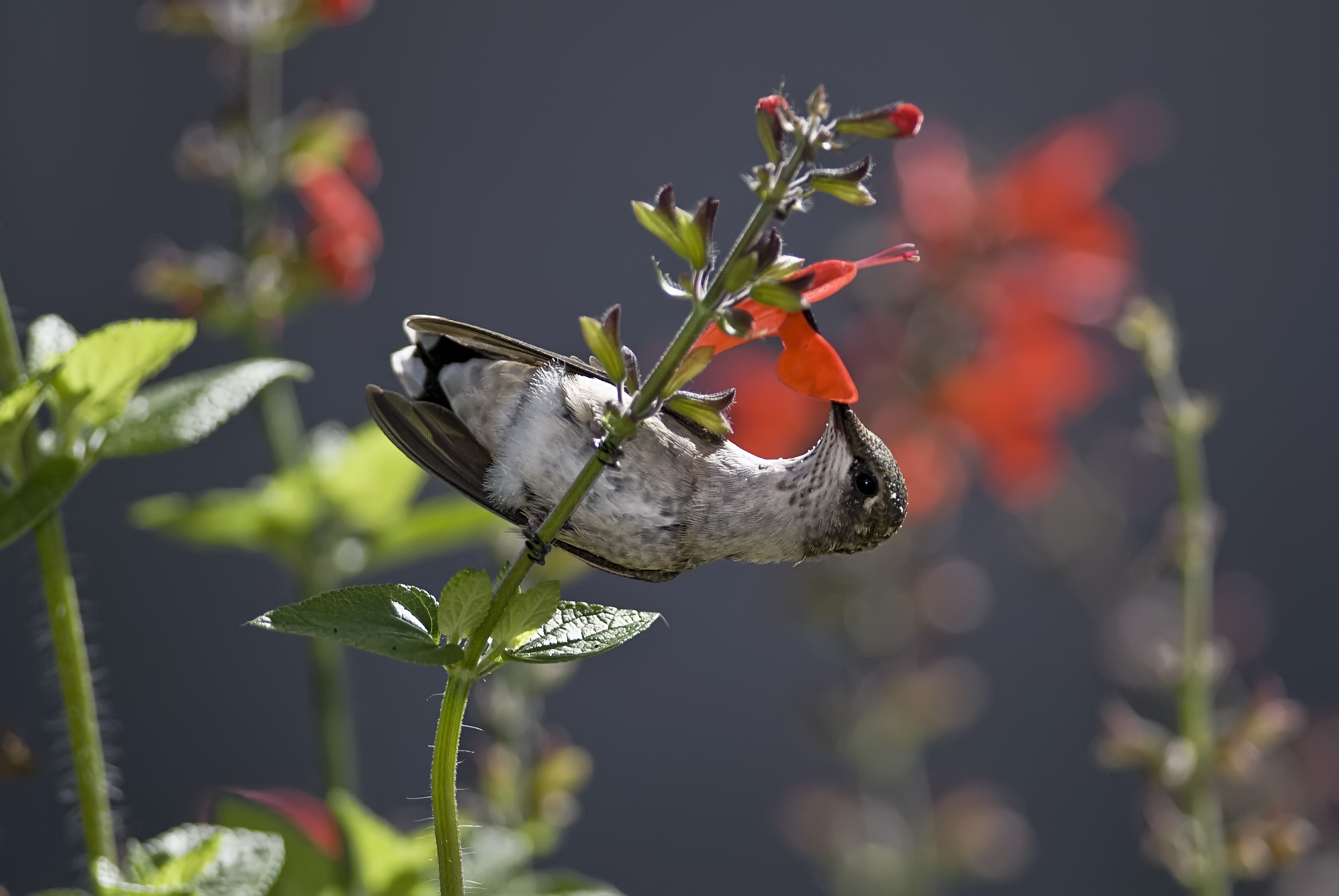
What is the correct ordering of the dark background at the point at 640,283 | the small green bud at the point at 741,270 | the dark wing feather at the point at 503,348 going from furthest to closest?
the dark background at the point at 640,283, the dark wing feather at the point at 503,348, the small green bud at the point at 741,270

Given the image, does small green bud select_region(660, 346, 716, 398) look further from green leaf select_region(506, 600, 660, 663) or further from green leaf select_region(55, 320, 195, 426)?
green leaf select_region(55, 320, 195, 426)

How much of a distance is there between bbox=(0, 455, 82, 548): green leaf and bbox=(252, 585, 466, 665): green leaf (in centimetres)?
17

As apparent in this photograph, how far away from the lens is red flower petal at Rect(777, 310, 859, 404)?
68cm

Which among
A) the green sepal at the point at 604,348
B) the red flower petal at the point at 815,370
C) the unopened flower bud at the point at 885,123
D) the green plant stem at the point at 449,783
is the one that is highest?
the unopened flower bud at the point at 885,123

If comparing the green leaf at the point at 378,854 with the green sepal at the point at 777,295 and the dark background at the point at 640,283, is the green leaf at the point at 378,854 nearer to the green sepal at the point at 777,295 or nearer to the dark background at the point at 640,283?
the green sepal at the point at 777,295

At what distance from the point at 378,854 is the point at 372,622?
37 cm

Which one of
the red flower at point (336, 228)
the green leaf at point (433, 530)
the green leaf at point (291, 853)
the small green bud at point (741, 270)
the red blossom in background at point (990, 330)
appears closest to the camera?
the small green bud at point (741, 270)

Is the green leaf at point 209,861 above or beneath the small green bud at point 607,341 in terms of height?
beneath

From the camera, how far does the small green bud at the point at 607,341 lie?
0.60 metres

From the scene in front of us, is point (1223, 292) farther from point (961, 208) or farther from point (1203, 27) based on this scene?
point (961, 208)

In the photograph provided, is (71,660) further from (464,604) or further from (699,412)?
(699,412)

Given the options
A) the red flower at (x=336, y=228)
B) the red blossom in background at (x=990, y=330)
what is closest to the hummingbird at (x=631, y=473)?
the red flower at (x=336, y=228)

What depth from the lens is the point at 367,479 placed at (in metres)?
1.20

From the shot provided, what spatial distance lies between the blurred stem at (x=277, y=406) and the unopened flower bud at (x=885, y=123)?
64 cm
